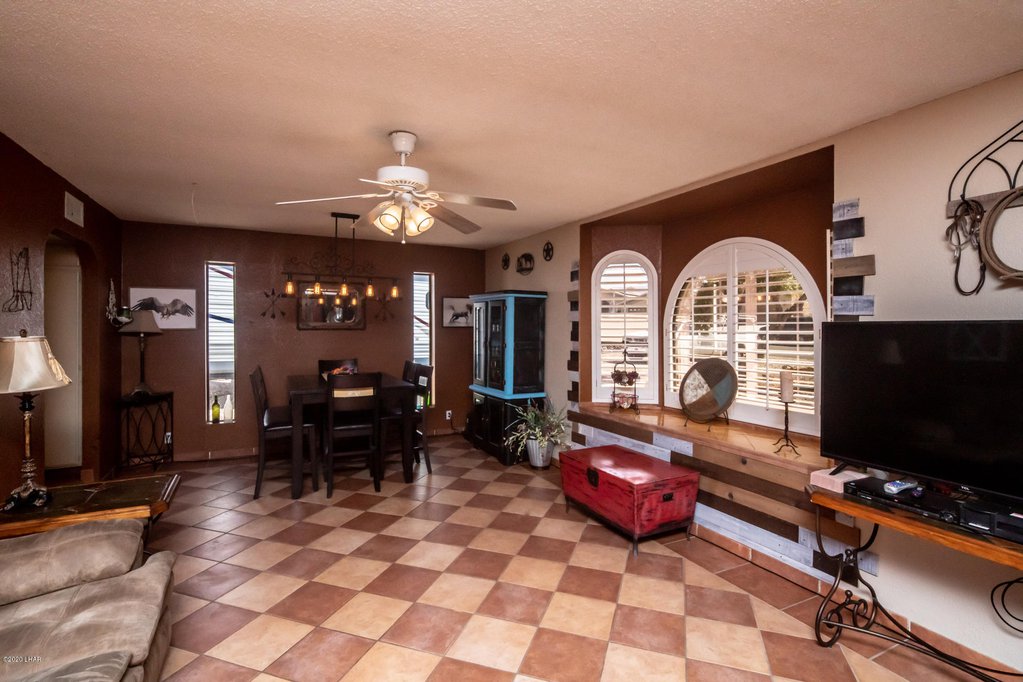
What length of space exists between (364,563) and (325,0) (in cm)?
283

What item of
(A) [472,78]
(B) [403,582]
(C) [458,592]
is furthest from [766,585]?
(A) [472,78]

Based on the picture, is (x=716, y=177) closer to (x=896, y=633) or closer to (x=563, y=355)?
(x=563, y=355)

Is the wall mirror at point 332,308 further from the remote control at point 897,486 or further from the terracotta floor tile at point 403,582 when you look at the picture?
the remote control at point 897,486

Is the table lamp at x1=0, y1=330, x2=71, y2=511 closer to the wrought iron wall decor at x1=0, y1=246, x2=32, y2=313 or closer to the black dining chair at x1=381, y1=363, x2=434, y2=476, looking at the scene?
the wrought iron wall decor at x1=0, y1=246, x2=32, y2=313

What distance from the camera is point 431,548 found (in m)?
3.18

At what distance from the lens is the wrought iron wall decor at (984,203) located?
6.42ft

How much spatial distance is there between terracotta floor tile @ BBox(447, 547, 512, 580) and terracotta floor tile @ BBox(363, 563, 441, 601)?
0.15 meters

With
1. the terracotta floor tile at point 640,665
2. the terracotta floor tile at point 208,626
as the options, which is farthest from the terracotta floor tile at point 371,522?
the terracotta floor tile at point 640,665

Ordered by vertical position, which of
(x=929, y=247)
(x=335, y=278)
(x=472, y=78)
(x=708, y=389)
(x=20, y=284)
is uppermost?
(x=472, y=78)

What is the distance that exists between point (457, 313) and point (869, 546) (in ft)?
16.2

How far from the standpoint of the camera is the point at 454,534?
11.2 feet

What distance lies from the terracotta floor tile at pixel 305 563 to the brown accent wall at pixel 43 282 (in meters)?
1.52

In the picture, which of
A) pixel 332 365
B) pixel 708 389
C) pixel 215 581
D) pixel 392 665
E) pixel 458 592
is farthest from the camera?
pixel 332 365

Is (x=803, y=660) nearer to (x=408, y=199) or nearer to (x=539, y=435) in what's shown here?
(x=408, y=199)
